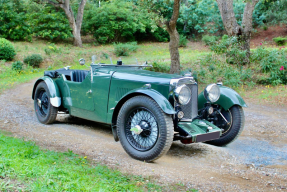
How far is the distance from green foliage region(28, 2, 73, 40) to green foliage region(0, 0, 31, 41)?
3.83 feet

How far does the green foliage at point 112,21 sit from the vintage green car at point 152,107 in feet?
67.7

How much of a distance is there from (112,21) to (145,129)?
75.9 ft

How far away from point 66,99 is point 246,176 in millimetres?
3973

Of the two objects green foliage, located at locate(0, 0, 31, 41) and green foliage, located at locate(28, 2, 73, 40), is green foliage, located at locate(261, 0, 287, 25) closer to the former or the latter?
green foliage, located at locate(28, 2, 73, 40)

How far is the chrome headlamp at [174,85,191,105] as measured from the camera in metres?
4.37

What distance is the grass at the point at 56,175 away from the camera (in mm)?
3088

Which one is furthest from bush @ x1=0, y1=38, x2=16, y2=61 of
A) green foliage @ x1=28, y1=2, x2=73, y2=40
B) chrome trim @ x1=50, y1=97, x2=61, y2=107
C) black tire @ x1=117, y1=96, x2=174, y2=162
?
black tire @ x1=117, y1=96, x2=174, y2=162

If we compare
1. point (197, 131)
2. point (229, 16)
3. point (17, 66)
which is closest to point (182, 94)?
point (197, 131)

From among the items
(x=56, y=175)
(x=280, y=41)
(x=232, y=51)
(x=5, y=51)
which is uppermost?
(x=280, y=41)

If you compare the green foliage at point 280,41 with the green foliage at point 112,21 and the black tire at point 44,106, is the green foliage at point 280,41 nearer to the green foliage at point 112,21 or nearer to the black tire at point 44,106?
the green foliage at point 112,21

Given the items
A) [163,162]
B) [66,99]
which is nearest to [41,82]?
[66,99]

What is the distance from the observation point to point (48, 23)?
2303 cm

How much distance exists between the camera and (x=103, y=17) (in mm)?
25719

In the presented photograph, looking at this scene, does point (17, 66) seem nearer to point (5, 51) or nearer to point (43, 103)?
point (5, 51)
